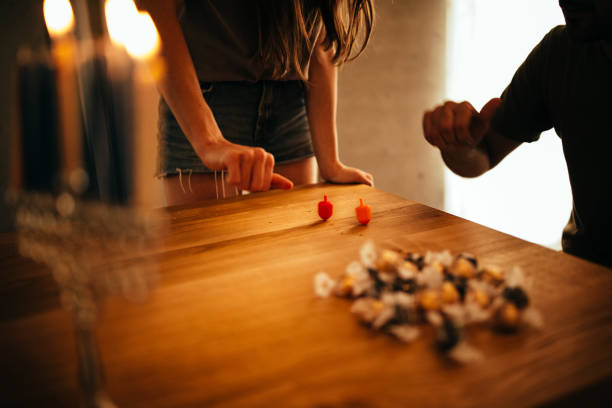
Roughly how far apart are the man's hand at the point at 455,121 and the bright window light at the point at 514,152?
2.22 m

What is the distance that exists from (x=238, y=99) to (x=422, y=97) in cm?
215

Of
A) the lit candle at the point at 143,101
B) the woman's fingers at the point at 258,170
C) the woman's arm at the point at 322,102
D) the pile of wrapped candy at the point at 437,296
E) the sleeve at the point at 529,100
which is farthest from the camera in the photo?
the woman's arm at the point at 322,102

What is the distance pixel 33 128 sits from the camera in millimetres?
371

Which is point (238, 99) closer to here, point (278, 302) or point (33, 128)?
point (278, 302)

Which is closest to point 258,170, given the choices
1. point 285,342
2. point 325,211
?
point 325,211

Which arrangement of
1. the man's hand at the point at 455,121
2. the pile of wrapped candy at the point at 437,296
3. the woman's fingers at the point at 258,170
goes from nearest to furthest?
the pile of wrapped candy at the point at 437,296, the woman's fingers at the point at 258,170, the man's hand at the point at 455,121

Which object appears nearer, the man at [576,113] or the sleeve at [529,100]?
the man at [576,113]

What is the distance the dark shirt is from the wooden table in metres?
0.41

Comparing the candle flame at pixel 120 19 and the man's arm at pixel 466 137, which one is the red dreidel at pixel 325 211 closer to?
the man's arm at pixel 466 137

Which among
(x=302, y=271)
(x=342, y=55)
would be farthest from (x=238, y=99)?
(x=302, y=271)

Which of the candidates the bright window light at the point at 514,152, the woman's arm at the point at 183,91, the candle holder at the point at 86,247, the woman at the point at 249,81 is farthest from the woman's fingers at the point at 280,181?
the bright window light at the point at 514,152

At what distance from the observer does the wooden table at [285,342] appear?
42cm

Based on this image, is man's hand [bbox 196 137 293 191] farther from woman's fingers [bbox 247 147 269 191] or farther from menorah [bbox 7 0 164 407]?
menorah [bbox 7 0 164 407]

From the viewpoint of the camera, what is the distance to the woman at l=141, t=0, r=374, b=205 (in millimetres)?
1046
